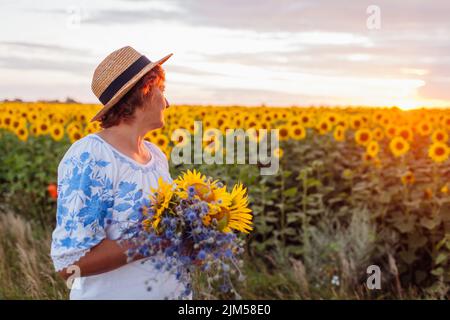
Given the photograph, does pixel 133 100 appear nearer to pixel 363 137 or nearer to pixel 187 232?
pixel 187 232

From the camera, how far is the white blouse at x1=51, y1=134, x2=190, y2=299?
2705 mm

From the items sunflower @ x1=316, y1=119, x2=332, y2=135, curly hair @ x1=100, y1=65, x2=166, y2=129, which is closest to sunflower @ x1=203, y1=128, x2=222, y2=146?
sunflower @ x1=316, y1=119, x2=332, y2=135

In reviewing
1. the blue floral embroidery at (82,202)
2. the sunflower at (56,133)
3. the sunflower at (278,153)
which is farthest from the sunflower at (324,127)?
the blue floral embroidery at (82,202)

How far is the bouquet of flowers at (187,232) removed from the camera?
8.05 ft

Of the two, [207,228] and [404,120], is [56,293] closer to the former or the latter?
[207,228]

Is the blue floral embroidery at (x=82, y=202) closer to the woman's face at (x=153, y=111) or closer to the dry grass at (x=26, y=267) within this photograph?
the woman's face at (x=153, y=111)

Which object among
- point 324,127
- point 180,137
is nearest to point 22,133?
point 180,137

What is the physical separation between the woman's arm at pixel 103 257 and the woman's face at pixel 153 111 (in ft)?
1.85

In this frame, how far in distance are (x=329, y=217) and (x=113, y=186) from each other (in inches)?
177
